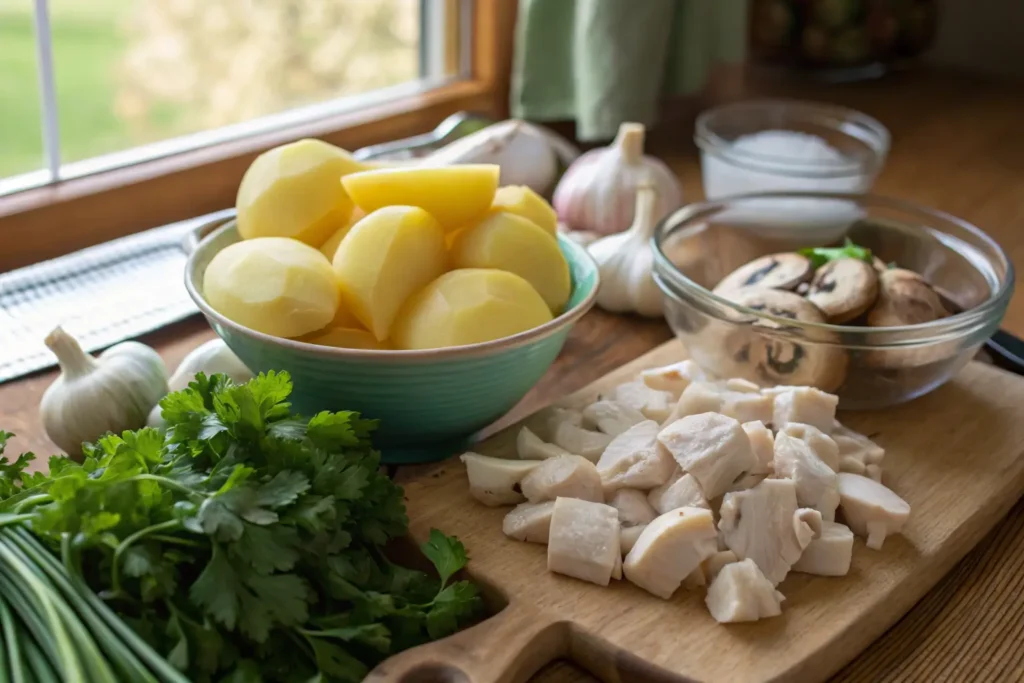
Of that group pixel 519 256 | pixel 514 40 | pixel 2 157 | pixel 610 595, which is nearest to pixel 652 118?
pixel 514 40

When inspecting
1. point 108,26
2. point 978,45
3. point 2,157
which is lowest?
point 2,157

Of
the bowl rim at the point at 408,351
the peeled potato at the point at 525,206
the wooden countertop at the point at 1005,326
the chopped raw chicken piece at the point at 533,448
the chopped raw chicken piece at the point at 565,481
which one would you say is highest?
the peeled potato at the point at 525,206

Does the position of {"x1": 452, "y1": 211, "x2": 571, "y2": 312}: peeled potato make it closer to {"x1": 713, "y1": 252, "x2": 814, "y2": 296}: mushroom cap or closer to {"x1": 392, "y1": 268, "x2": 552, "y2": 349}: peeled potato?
{"x1": 392, "y1": 268, "x2": 552, "y2": 349}: peeled potato

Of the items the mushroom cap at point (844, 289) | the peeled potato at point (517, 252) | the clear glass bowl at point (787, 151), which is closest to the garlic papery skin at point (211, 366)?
the peeled potato at point (517, 252)

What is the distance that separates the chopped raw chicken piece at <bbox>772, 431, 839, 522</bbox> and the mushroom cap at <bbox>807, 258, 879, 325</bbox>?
0.81 ft

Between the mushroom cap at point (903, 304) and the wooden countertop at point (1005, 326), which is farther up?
the mushroom cap at point (903, 304)

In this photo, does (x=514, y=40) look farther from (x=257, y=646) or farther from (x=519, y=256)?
(x=257, y=646)

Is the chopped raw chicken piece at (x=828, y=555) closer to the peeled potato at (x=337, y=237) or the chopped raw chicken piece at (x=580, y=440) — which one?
the chopped raw chicken piece at (x=580, y=440)

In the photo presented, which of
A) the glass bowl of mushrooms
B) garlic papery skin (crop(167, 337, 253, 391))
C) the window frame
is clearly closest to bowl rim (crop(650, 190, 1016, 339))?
the glass bowl of mushrooms

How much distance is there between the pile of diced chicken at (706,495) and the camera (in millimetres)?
773

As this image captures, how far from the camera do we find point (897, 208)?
1.31 m

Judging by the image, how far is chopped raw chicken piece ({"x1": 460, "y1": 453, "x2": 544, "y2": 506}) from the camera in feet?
2.84

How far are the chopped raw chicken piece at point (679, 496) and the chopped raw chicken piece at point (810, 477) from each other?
81 millimetres

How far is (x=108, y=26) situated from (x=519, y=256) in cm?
427
